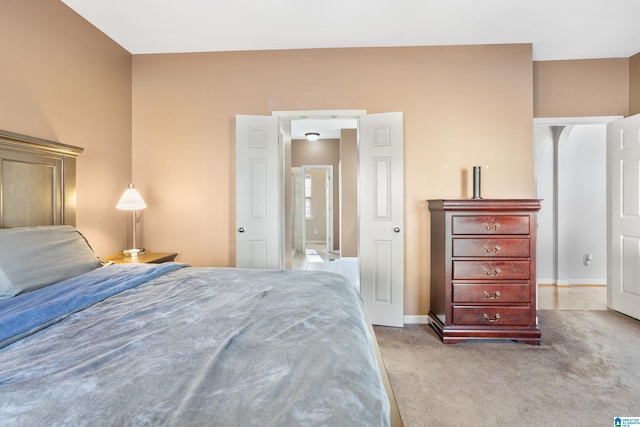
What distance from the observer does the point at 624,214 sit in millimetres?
3205

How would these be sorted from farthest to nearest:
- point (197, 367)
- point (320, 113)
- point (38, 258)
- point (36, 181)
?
point (320, 113) < point (36, 181) < point (38, 258) < point (197, 367)

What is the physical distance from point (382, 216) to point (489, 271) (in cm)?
106

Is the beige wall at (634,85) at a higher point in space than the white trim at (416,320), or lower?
higher

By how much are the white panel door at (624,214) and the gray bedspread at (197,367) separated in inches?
141

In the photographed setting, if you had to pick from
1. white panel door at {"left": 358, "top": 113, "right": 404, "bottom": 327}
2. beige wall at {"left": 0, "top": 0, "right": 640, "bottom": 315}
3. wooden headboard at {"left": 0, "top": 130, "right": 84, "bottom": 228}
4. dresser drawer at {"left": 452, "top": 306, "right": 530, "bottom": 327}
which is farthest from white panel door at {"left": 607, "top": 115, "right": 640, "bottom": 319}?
wooden headboard at {"left": 0, "top": 130, "right": 84, "bottom": 228}

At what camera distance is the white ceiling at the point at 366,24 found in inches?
98.0

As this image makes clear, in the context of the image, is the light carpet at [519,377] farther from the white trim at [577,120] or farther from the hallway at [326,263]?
the hallway at [326,263]

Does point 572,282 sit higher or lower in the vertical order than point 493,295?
lower

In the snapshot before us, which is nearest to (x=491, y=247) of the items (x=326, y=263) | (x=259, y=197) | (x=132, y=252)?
(x=259, y=197)

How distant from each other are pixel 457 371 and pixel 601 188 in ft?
13.2

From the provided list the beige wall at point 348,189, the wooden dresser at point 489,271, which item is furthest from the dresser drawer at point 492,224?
the beige wall at point 348,189

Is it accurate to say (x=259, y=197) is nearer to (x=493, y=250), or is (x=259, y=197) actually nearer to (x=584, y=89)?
(x=493, y=250)

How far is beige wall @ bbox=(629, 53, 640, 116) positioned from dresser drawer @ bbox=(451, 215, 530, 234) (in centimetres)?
210

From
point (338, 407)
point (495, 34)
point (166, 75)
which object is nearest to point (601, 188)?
point (495, 34)
